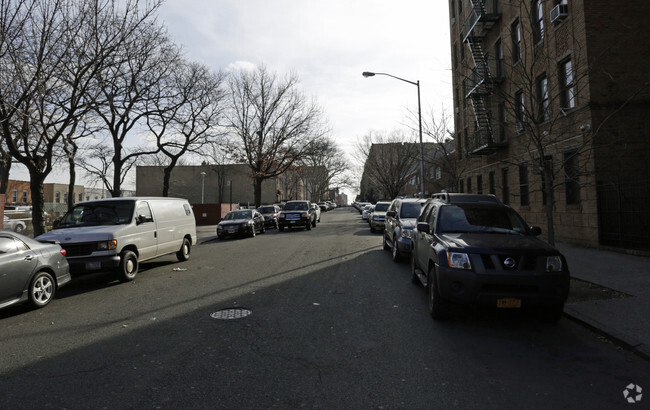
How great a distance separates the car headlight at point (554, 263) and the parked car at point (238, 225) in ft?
54.7

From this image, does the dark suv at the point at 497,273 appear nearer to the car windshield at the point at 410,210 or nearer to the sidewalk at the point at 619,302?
the sidewalk at the point at 619,302

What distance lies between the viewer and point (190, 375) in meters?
3.80

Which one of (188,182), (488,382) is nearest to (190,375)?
(488,382)

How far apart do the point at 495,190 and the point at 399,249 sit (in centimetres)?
1302

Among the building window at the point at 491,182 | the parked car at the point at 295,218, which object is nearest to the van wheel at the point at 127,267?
the parked car at the point at 295,218

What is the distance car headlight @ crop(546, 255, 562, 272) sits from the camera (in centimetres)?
500

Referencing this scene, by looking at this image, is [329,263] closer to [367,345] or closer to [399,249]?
[399,249]

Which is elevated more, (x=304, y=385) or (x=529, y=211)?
(x=529, y=211)

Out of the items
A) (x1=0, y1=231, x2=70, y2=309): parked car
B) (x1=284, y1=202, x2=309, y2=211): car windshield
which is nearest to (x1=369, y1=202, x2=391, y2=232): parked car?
(x1=284, y1=202, x2=309, y2=211): car windshield

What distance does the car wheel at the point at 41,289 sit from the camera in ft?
21.3

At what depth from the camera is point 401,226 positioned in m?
10.9

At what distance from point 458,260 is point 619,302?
319 centimetres

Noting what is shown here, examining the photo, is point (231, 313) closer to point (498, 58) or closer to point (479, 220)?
point (479, 220)

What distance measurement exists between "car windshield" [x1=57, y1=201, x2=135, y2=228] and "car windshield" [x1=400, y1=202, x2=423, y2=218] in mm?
7716
